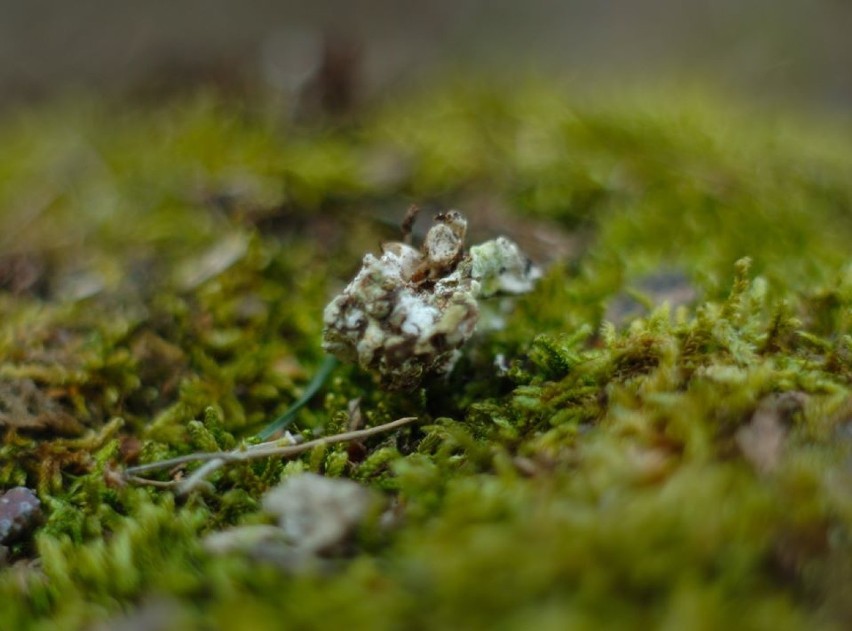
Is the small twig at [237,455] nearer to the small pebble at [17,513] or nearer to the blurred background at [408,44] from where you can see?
the small pebble at [17,513]

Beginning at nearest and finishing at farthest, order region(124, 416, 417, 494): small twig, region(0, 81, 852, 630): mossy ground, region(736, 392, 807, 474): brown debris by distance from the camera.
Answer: region(0, 81, 852, 630): mossy ground
region(736, 392, 807, 474): brown debris
region(124, 416, 417, 494): small twig

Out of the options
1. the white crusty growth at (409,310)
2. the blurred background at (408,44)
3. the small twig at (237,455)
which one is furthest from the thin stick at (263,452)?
the blurred background at (408,44)

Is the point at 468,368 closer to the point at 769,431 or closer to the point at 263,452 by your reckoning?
the point at 263,452

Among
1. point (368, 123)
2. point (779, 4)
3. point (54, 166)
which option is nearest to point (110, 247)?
point (54, 166)

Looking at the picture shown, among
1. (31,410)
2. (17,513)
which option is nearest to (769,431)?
(17,513)

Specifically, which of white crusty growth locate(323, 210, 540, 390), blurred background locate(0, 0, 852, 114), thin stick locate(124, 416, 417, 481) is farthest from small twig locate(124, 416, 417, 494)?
blurred background locate(0, 0, 852, 114)

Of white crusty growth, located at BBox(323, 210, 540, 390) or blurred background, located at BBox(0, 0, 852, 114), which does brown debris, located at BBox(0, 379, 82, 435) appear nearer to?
white crusty growth, located at BBox(323, 210, 540, 390)
